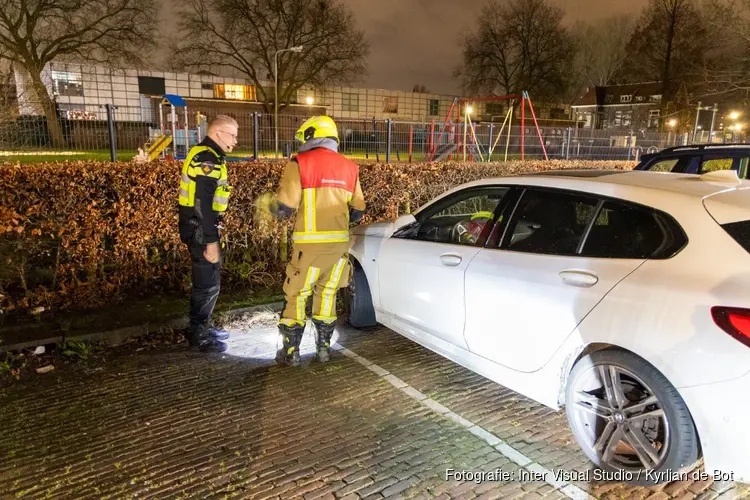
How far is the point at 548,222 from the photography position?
11.6 feet

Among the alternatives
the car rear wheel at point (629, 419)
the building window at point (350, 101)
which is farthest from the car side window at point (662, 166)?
the building window at point (350, 101)

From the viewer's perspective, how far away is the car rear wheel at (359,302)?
5004 mm

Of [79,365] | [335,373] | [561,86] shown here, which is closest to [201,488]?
[335,373]

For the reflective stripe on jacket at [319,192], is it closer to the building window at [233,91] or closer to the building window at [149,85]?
the building window at [149,85]

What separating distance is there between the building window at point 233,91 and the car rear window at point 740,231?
49690 mm

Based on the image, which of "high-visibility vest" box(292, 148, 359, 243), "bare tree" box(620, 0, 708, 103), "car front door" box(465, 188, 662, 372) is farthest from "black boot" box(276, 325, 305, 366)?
"bare tree" box(620, 0, 708, 103)

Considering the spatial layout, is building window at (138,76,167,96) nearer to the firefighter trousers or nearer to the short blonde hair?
the short blonde hair

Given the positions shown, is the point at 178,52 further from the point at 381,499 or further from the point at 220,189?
the point at 381,499

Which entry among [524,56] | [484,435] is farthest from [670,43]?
[484,435]

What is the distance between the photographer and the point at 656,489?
2.85 m

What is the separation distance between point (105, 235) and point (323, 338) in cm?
275

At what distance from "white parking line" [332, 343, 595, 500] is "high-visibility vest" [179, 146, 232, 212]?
5.65ft

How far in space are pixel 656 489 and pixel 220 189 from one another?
144 inches

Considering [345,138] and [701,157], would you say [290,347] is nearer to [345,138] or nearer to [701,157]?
[701,157]
